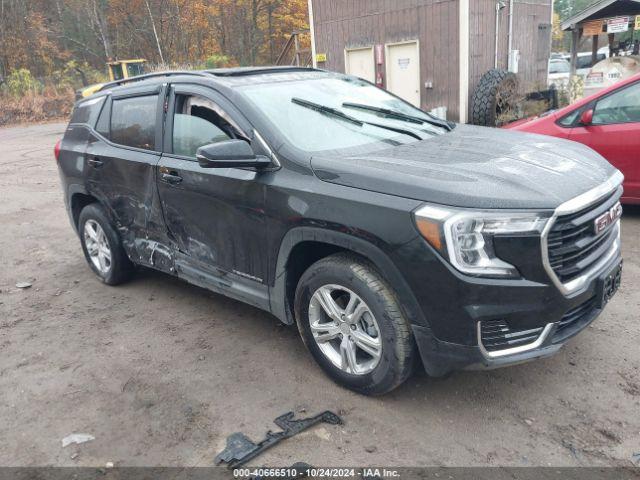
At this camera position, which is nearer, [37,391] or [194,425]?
[194,425]

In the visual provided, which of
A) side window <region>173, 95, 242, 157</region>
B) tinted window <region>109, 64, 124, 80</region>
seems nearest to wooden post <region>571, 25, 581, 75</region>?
side window <region>173, 95, 242, 157</region>

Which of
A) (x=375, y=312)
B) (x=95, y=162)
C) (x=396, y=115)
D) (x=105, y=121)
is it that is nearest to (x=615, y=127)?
(x=396, y=115)

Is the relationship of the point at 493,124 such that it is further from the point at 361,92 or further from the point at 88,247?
the point at 88,247

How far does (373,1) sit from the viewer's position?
13.3 metres

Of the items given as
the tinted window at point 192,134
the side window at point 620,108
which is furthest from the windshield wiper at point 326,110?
the side window at point 620,108

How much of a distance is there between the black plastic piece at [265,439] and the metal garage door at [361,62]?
473 inches

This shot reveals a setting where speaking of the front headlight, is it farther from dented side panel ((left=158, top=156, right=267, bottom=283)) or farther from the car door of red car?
the car door of red car

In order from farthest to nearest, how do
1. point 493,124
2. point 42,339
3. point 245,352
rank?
point 493,124 → point 42,339 → point 245,352

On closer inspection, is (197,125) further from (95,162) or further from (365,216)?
(365,216)

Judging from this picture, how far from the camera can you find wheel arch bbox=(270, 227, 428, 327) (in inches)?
108

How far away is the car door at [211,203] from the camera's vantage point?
3438 millimetres

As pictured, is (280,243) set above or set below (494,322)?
above

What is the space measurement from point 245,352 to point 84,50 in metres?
37.1

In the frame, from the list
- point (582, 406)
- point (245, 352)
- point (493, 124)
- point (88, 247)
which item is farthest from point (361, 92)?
point (493, 124)
